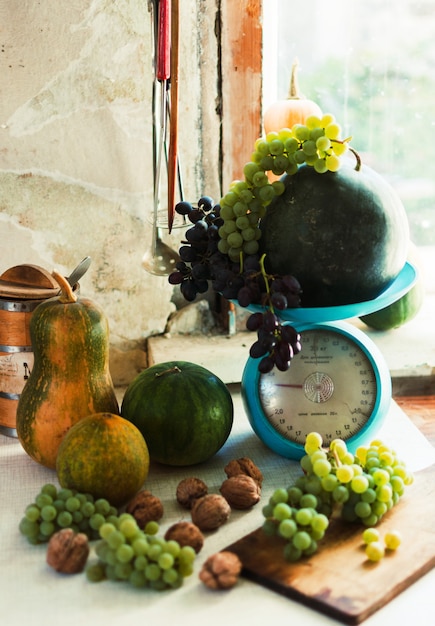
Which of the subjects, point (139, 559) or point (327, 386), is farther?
point (327, 386)

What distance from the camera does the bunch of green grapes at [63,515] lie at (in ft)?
3.18

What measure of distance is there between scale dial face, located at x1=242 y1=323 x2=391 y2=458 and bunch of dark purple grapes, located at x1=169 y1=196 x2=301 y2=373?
0.10 metres

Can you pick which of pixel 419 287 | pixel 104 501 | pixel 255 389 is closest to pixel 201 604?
pixel 104 501

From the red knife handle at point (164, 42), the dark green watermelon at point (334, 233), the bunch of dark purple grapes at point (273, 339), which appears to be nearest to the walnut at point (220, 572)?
the bunch of dark purple grapes at point (273, 339)

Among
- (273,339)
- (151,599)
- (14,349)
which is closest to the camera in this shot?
(151,599)

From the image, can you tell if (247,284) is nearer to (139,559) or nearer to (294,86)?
(139,559)

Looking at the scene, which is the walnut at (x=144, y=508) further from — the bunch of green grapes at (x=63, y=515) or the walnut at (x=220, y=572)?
the walnut at (x=220, y=572)

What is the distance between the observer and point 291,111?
1.41 metres

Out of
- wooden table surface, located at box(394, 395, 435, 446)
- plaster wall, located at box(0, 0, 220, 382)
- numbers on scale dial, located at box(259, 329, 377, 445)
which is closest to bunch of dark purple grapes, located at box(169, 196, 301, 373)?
numbers on scale dial, located at box(259, 329, 377, 445)

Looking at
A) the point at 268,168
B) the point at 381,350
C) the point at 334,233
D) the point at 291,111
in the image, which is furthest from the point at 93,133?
the point at 381,350

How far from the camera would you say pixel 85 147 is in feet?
4.56

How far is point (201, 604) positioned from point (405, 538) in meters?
0.27

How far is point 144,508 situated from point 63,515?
0.10m

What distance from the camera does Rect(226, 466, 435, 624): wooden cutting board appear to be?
2.79ft
